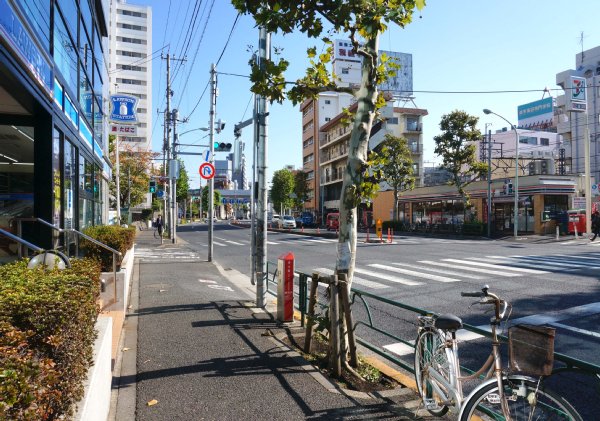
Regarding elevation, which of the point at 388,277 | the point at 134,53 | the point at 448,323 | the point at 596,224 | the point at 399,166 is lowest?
the point at 388,277

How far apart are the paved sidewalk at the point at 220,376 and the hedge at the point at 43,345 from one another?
4.12 feet

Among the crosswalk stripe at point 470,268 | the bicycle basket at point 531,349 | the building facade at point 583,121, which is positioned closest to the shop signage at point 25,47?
the bicycle basket at point 531,349

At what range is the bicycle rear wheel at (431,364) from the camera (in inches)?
151

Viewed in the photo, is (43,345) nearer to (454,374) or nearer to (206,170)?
(454,374)

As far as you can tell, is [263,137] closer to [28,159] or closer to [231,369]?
[231,369]

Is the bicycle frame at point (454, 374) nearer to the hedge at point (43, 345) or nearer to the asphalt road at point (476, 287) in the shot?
the asphalt road at point (476, 287)

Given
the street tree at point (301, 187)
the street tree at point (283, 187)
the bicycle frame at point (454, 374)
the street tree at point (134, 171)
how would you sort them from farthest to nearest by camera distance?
the street tree at point (283, 187)
the street tree at point (301, 187)
the street tree at point (134, 171)
the bicycle frame at point (454, 374)

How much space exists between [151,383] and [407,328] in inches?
174

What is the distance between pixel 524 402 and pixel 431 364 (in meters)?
1.20

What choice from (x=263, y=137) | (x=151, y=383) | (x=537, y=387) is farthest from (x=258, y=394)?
(x=263, y=137)

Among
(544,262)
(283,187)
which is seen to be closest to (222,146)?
(544,262)

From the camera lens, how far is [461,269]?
14.3m

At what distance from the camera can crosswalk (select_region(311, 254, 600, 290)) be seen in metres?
12.3

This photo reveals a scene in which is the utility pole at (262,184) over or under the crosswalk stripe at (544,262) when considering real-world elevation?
over
